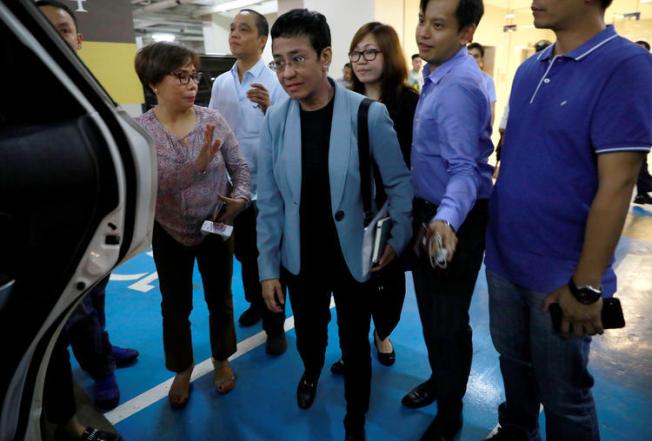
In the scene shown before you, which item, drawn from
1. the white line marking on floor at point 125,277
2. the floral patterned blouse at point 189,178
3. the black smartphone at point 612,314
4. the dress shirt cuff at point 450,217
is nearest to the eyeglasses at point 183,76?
the floral patterned blouse at point 189,178

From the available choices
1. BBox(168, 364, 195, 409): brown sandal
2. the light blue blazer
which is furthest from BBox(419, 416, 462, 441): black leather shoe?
BBox(168, 364, 195, 409): brown sandal

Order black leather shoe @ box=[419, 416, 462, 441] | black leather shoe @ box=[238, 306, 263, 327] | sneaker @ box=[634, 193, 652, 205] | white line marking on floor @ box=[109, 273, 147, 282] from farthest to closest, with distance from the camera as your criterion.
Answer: sneaker @ box=[634, 193, 652, 205], white line marking on floor @ box=[109, 273, 147, 282], black leather shoe @ box=[238, 306, 263, 327], black leather shoe @ box=[419, 416, 462, 441]

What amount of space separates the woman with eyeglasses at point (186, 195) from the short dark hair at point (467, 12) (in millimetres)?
1102

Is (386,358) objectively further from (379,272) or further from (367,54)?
(367,54)

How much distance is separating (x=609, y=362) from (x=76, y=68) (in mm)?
2930

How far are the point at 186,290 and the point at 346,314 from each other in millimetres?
872

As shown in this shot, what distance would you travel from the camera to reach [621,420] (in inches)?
78.4

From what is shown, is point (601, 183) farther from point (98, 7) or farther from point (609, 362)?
point (98, 7)

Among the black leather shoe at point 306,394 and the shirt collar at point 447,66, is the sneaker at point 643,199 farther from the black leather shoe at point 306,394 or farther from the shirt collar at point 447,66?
the black leather shoe at point 306,394

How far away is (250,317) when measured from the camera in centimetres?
300

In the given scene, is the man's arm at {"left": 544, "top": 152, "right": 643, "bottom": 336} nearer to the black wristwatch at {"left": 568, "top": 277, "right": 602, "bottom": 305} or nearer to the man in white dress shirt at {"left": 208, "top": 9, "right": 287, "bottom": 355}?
the black wristwatch at {"left": 568, "top": 277, "right": 602, "bottom": 305}

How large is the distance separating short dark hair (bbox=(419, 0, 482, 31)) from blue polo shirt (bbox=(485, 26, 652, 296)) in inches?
10.8

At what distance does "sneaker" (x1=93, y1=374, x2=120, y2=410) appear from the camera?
7.24 ft

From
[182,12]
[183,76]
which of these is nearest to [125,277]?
[183,76]
